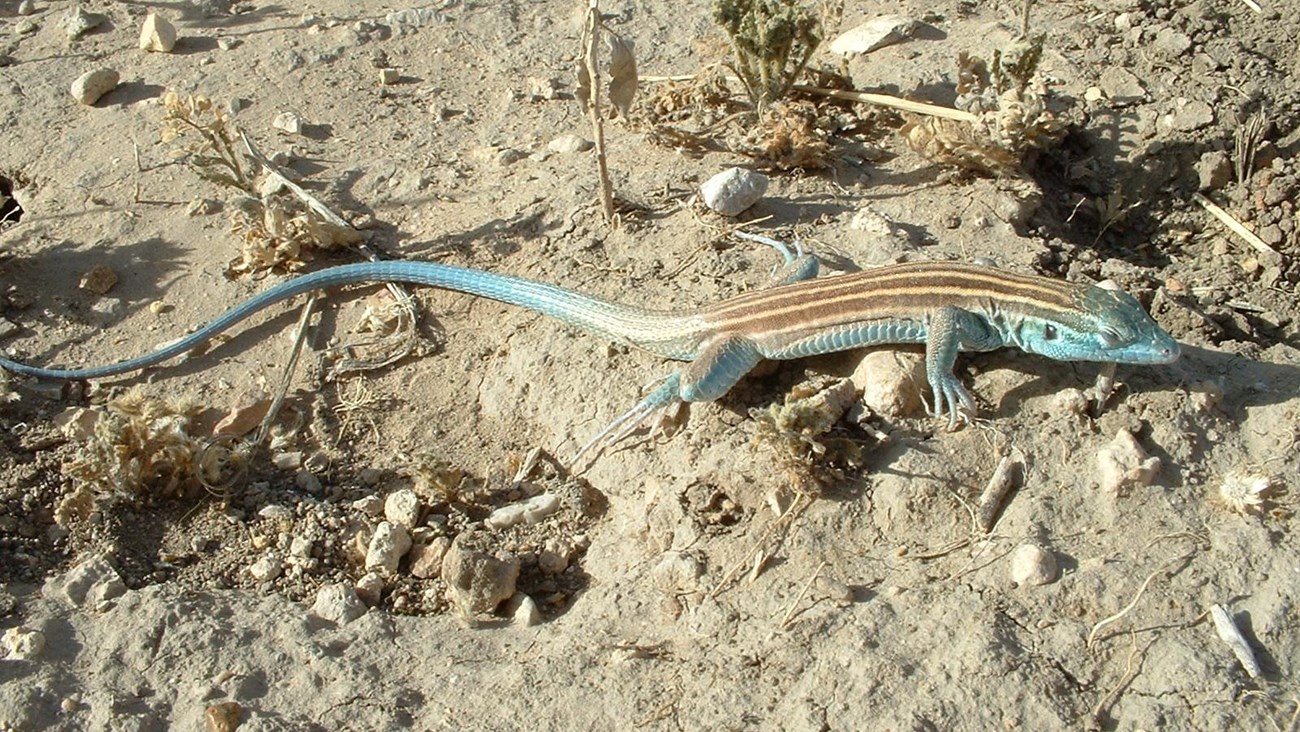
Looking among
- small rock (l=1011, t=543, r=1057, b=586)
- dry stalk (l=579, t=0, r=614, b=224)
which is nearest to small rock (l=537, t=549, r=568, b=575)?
small rock (l=1011, t=543, r=1057, b=586)

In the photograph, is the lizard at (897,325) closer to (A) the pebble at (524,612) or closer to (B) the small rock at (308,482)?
(A) the pebble at (524,612)

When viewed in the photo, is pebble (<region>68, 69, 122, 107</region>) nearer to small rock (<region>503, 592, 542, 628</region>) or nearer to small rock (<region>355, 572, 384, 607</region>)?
small rock (<region>355, 572, 384, 607</region>)

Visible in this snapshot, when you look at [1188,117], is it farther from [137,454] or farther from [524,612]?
[137,454]

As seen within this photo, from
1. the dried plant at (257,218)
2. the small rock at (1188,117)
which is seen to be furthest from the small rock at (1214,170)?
the dried plant at (257,218)

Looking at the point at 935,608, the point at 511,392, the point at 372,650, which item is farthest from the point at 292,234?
the point at 935,608

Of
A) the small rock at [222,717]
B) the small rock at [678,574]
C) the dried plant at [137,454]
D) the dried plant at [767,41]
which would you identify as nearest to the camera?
the small rock at [222,717]

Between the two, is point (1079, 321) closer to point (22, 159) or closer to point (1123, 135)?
point (1123, 135)

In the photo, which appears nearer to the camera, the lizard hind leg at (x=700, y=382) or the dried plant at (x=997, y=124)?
the lizard hind leg at (x=700, y=382)

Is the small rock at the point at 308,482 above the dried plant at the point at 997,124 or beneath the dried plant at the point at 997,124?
beneath
